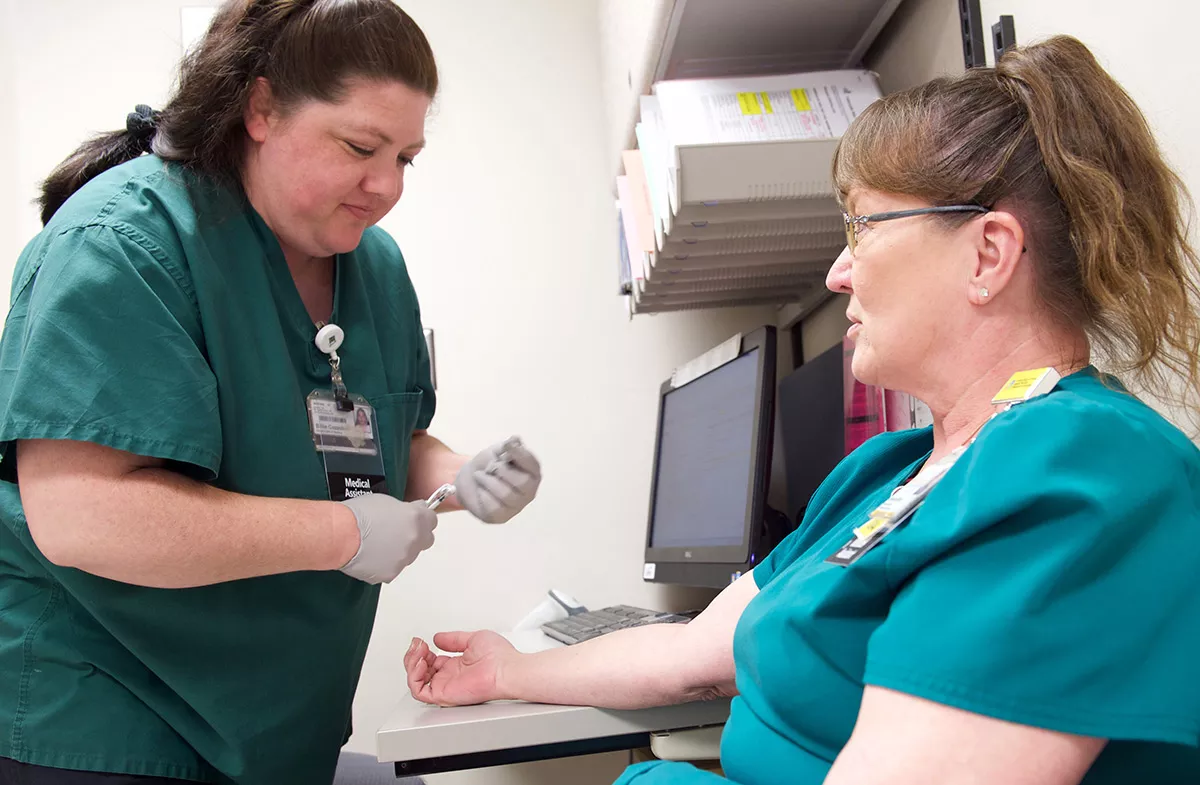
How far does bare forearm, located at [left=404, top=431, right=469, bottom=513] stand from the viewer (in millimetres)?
1595

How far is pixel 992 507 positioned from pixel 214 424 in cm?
86

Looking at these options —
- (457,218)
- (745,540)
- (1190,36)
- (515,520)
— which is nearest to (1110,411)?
(1190,36)

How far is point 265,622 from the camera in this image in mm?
1203

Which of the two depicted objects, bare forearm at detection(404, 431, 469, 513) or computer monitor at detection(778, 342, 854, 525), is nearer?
bare forearm at detection(404, 431, 469, 513)

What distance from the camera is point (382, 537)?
1221 mm

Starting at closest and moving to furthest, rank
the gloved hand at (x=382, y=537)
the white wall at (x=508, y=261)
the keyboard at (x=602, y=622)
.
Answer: the gloved hand at (x=382, y=537)
the keyboard at (x=602, y=622)
the white wall at (x=508, y=261)

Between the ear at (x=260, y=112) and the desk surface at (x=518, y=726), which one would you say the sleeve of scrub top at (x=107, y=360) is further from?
the desk surface at (x=518, y=726)

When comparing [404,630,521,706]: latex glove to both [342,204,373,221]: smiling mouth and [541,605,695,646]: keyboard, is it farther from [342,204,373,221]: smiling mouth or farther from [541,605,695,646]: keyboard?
[342,204,373,221]: smiling mouth

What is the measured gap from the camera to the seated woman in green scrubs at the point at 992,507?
578mm

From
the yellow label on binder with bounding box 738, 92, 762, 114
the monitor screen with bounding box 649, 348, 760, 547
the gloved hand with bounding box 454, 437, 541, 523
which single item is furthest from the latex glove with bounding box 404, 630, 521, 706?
the yellow label on binder with bounding box 738, 92, 762, 114

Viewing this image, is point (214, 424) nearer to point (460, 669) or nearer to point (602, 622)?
point (460, 669)

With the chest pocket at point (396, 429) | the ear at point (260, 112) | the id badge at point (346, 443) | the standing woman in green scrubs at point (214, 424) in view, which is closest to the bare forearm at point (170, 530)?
the standing woman in green scrubs at point (214, 424)

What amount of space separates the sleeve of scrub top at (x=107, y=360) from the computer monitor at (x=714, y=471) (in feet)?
2.86

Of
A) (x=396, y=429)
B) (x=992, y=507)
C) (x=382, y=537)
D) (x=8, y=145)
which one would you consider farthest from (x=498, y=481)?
(x=8, y=145)
